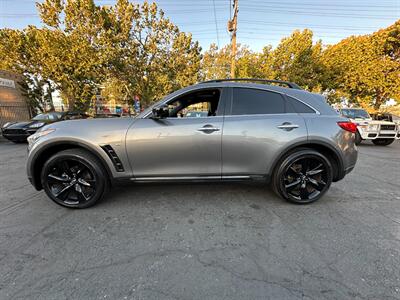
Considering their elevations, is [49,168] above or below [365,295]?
above

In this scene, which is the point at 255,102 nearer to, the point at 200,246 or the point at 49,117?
the point at 200,246

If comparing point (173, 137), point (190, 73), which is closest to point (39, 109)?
point (190, 73)

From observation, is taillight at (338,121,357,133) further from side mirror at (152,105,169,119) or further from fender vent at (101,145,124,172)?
fender vent at (101,145,124,172)

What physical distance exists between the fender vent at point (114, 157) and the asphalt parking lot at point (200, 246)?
0.60 m

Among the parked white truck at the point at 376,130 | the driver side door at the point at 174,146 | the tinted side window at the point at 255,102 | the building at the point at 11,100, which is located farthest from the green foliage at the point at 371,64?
the building at the point at 11,100

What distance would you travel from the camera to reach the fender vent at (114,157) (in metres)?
2.51

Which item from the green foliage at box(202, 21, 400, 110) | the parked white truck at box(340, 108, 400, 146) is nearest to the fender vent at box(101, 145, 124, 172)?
the parked white truck at box(340, 108, 400, 146)

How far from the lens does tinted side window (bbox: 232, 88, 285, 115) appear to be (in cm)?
A: 264

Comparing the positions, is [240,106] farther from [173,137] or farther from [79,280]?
[79,280]

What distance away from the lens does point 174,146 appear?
252cm

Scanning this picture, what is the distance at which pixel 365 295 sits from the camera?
4.72ft

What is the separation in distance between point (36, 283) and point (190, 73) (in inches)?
744

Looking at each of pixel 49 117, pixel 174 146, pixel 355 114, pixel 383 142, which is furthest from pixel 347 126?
pixel 49 117

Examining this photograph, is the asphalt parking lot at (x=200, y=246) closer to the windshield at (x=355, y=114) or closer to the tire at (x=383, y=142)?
the windshield at (x=355, y=114)
